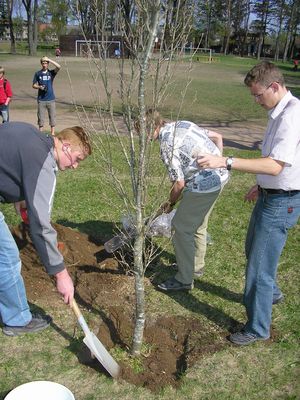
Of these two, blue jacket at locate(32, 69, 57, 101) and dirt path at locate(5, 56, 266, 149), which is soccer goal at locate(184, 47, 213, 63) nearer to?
dirt path at locate(5, 56, 266, 149)

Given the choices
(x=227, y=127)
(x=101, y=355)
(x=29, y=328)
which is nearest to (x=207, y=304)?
(x=101, y=355)

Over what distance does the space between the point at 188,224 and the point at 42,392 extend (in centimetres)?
176

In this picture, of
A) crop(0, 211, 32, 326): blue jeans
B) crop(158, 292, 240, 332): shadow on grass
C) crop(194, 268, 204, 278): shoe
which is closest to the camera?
crop(0, 211, 32, 326): blue jeans

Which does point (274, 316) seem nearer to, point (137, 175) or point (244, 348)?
point (244, 348)

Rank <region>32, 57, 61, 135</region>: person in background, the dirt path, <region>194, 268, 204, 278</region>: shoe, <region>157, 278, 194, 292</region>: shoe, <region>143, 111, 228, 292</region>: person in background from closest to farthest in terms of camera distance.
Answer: <region>143, 111, 228, 292</region>: person in background → <region>157, 278, 194, 292</region>: shoe → <region>194, 268, 204, 278</region>: shoe → <region>32, 57, 61, 135</region>: person in background → the dirt path

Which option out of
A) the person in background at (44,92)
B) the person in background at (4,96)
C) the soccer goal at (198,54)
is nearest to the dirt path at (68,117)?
the person in background at (44,92)

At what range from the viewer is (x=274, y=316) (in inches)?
144

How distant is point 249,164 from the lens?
103 inches

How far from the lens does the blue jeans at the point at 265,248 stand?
2.88 meters

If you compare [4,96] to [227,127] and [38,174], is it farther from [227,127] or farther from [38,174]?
[38,174]

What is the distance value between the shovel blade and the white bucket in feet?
1.10

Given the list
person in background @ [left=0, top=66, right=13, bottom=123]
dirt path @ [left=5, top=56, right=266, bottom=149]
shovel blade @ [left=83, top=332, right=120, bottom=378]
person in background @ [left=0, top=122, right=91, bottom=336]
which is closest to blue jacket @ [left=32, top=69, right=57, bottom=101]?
dirt path @ [left=5, top=56, right=266, bottom=149]

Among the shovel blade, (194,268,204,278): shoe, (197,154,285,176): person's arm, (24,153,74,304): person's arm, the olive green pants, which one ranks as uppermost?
(197,154,285,176): person's arm

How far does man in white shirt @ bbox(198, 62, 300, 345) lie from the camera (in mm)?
2621
